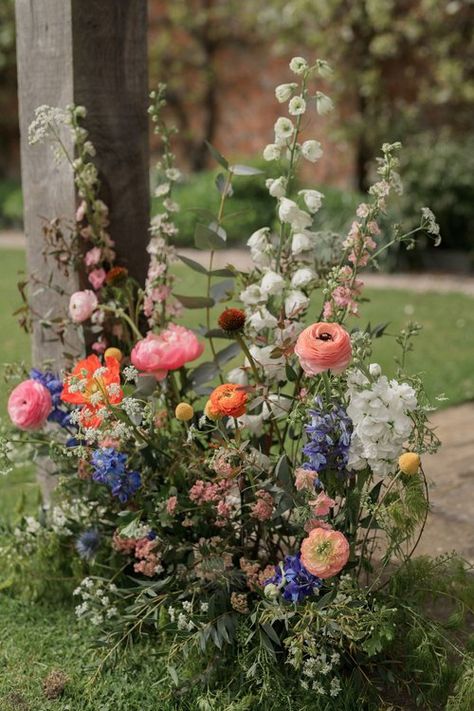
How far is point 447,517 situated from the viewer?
9.98 ft

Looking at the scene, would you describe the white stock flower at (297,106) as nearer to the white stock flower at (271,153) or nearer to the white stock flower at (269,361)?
the white stock flower at (271,153)

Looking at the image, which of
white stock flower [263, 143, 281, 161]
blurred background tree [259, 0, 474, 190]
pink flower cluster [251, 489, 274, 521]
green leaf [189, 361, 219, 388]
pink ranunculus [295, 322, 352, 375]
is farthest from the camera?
blurred background tree [259, 0, 474, 190]

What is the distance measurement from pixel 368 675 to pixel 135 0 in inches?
75.1

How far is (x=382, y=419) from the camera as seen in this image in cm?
184

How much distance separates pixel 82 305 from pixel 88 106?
58 cm

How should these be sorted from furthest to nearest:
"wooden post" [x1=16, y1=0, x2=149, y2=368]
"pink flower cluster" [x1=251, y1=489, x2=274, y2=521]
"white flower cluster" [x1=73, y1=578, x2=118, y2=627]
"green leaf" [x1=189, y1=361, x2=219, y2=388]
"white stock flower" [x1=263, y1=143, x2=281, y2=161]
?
"wooden post" [x1=16, y1=0, x2=149, y2=368], "green leaf" [x1=189, y1=361, x2=219, y2=388], "white flower cluster" [x1=73, y1=578, x2=118, y2=627], "white stock flower" [x1=263, y1=143, x2=281, y2=161], "pink flower cluster" [x1=251, y1=489, x2=274, y2=521]

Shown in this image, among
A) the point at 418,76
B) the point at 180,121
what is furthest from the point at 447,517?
the point at 180,121

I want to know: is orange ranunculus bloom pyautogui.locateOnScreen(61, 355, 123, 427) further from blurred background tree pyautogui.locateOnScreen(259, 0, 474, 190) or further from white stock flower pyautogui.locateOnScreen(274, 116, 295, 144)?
blurred background tree pyautogui.locateOnScreen(259, 0, 474, 190)

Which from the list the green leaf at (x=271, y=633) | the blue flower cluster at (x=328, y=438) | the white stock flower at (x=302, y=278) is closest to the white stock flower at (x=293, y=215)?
the white stock flower at (x=302, y=278)

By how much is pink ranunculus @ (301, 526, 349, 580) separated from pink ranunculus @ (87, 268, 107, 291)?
102 cm

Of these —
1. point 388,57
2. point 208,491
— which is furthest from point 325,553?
point 388,57

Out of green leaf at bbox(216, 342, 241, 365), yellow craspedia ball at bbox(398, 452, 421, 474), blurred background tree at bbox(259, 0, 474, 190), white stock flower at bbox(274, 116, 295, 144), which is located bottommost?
blurred background tree at bbox(259, 0, 474, 190)

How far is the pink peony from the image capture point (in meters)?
2.24

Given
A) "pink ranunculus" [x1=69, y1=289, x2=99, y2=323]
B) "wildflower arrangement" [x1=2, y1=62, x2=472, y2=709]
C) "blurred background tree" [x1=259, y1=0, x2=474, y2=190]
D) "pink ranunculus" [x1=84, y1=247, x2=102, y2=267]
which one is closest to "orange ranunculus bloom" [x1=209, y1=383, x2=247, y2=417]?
"wildflower arrangement" [x1=2, y1=62, x2=472, y2=709]
